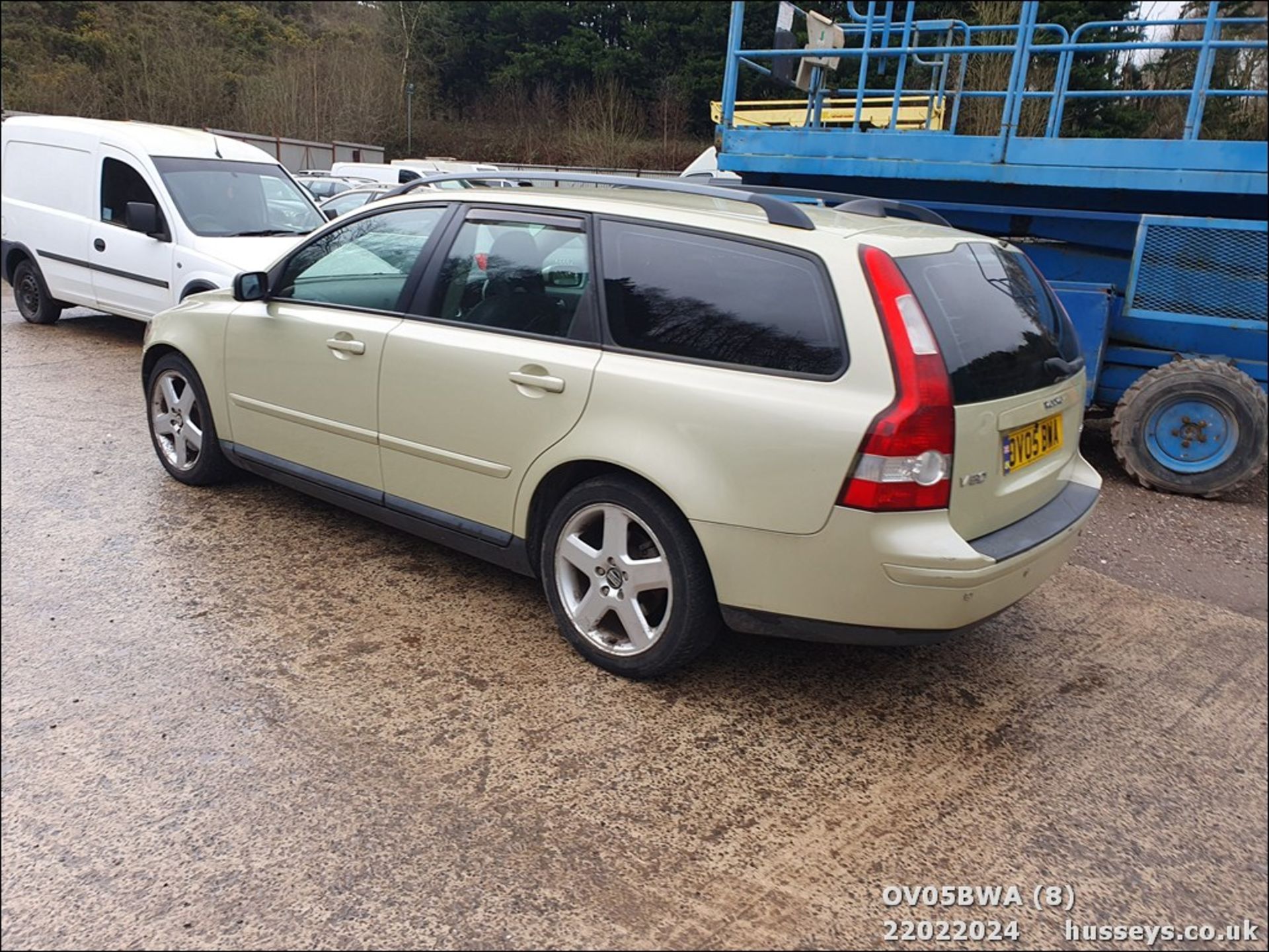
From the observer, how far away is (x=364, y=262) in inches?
157

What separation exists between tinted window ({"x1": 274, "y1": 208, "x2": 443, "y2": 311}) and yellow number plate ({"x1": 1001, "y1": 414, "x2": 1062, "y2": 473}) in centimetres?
234

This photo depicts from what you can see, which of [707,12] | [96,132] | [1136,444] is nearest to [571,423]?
[1136,444]

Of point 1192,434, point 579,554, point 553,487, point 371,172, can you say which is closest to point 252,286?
point 553,487

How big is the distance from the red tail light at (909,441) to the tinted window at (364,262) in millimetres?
2068

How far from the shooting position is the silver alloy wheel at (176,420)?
4656mm

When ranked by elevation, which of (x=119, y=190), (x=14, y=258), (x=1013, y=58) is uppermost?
(x=1013, y=58)

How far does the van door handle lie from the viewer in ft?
10.4

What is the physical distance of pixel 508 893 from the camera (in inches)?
87.0

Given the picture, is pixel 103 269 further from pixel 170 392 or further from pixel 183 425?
pixel 183 425

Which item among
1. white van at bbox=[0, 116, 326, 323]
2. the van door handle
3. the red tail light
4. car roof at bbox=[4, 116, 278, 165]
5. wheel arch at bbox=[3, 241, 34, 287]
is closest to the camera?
the red tail light

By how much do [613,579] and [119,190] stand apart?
Answer: 7.23m

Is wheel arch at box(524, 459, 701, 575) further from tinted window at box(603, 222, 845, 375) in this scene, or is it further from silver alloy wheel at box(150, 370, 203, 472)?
silver alloy wheel at box(150, 370, 203, 472)

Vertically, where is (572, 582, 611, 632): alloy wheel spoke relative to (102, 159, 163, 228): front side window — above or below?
below

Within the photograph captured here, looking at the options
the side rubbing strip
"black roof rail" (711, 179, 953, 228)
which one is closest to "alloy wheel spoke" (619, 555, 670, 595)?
"black roof rail" (711, 179, 953, 228)
